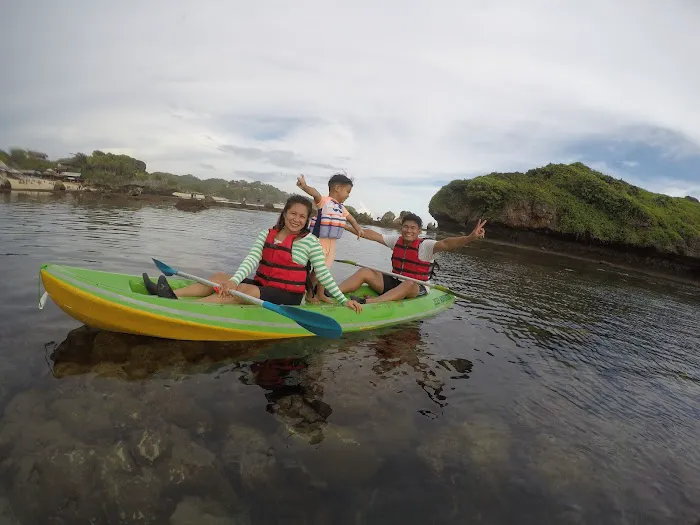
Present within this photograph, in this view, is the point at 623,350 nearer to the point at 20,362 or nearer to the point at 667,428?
the point at 667,428

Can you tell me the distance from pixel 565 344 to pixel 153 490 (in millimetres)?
7604

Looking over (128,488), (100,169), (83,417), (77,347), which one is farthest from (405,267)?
(100,169)

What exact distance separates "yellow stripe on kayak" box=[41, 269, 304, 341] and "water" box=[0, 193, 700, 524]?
0.20 meters

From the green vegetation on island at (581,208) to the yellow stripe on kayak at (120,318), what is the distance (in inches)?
1339

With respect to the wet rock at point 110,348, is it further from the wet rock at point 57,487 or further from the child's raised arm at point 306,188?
the child's raised arm at point 306,188

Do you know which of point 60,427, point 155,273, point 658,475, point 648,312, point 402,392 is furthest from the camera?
point 648,312

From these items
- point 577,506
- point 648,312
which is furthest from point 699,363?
point 577,506

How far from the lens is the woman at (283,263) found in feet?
17.8

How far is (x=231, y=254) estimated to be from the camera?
505 inches

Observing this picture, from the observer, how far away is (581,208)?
33.3 m

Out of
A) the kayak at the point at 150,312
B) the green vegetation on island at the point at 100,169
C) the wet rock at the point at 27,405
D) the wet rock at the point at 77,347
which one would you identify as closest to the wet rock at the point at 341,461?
the kayak at the point at 150,312

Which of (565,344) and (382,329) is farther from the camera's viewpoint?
(565,344)

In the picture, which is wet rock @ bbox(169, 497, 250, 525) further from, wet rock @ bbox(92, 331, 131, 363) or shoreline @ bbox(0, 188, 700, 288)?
shoreline @ bbox(0, 188, 700, 288)

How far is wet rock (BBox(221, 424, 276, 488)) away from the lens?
10.1 ft
